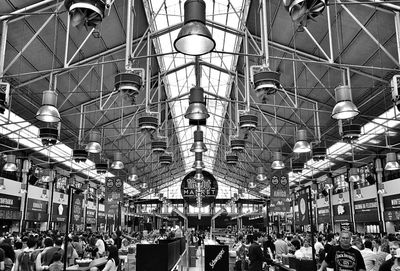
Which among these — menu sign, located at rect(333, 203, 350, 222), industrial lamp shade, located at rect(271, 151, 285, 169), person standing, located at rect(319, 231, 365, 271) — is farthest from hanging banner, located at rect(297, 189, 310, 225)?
menu sign, located at rect(333, 203, 350, 222)

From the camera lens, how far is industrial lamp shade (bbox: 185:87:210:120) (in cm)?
650

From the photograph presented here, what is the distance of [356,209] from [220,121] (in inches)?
440

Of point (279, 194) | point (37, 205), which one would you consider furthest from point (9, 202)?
point (279, 194)

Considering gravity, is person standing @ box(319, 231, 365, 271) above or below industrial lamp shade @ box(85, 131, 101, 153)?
below

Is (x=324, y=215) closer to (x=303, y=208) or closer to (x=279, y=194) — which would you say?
(x=279, y=194)

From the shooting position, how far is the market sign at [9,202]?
2217cm

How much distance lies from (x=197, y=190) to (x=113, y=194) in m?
8.00

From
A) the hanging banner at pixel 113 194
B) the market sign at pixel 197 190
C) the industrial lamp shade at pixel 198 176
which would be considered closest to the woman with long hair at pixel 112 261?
the market sign at pixel 197 190

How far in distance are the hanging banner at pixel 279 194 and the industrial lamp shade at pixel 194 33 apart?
15583mm

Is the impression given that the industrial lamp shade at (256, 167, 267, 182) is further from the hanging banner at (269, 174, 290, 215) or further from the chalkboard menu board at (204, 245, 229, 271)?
the chalkboard menu board at (204, 245, 229, 271)

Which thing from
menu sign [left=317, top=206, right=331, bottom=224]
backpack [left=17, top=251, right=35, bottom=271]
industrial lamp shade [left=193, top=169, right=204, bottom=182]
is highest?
industrial lamp shade [left=193, top=169, right=204, bottom=182]

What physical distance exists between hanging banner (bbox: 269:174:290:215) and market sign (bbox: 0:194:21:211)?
1435 centimetres

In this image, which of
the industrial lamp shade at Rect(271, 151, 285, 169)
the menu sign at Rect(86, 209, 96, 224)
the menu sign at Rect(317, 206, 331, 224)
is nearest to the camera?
the industrial lamp shade at Rect(271, 151, 285, 169)

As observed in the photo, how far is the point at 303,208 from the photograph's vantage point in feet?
17.9
